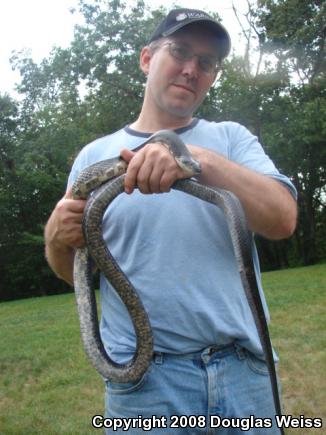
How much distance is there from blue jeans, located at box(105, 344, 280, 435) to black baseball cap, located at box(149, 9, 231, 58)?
1372mm

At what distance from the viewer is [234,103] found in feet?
86.6

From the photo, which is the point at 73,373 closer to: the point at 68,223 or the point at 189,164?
the point at 68,223

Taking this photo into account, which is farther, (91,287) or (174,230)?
(91,287)

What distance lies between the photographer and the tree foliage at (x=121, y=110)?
23.7 meters

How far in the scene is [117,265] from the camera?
2338mm

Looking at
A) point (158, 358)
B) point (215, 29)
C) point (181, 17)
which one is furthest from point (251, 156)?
point (158, 358)

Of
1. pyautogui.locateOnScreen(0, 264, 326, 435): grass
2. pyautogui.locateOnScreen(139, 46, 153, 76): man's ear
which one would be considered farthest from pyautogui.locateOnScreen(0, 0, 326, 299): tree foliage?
pyautogui.locateOnScreen(139, 46, 153, 76): man's ear

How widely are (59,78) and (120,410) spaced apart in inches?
971

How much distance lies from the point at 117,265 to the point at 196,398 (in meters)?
0.64

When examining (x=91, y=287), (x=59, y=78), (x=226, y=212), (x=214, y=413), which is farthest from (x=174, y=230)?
(x=59, y=78)

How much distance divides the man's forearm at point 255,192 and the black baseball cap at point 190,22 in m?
0.67

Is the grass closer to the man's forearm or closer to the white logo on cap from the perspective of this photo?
the man's forearm

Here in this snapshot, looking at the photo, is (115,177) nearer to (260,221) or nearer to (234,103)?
(260,221)

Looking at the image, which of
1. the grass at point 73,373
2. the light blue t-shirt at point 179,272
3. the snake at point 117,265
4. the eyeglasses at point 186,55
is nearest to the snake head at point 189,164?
the snake at point 117,265
